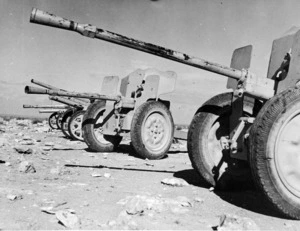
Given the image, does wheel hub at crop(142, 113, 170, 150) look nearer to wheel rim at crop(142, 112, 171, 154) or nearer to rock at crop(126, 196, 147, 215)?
wheel rim at crop(142, 112, 171, 154)

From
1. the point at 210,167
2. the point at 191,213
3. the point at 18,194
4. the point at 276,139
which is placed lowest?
the point at 18,194

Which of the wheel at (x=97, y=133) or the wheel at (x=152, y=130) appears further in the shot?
the wheel at (x=97, y=133)

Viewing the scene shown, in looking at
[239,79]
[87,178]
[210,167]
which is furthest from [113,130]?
[239,79]

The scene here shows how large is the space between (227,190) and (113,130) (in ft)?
13.6

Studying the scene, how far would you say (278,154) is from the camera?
97.6 inches

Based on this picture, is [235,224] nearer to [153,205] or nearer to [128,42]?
[153,205]

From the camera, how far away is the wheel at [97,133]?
291 inches

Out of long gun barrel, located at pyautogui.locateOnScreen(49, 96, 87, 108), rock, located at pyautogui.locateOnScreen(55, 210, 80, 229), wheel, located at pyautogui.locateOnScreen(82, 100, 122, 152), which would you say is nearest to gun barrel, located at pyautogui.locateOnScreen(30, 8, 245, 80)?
rock, located at pyautogui.locateOnScreen(55, 210, 80, 229)

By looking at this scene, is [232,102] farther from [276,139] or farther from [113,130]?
[113,130]

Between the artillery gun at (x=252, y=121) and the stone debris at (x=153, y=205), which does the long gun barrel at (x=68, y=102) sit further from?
the stone debris at (x=153, y=205)

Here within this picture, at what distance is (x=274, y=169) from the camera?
7.99 ft

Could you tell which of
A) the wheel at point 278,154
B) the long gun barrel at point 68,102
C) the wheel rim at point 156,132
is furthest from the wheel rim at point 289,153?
the long gun barrel at point 68,102

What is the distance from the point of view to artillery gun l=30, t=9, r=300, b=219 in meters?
2.44

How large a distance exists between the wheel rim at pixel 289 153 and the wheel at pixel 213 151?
83 centimetres
